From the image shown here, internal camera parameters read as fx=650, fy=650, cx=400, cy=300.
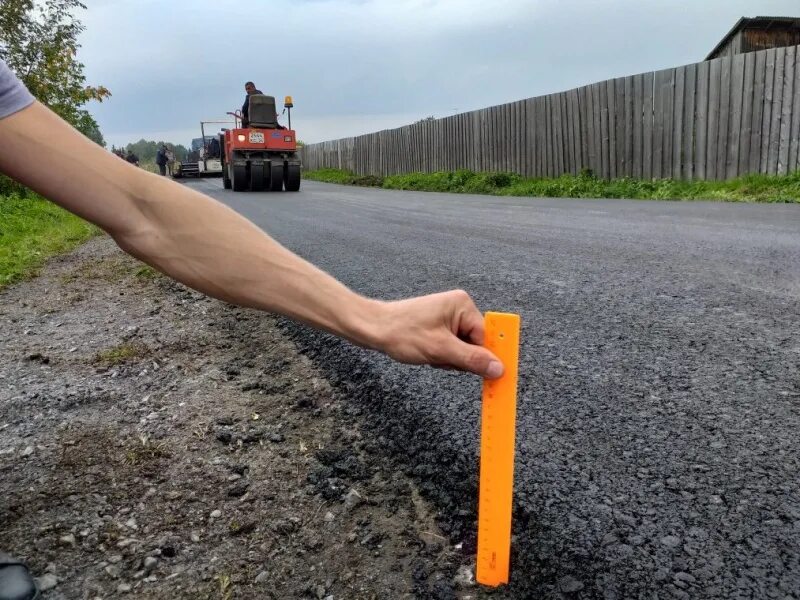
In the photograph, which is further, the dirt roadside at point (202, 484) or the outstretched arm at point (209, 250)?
the dirt roadside at point (202, 484)

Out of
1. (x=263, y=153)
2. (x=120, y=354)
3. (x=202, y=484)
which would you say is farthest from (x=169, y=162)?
(x=202, y=484)

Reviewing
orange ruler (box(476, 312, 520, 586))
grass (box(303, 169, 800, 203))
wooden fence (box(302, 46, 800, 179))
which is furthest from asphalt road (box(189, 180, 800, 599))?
wooden fence (box(302, 46, 800, 179))

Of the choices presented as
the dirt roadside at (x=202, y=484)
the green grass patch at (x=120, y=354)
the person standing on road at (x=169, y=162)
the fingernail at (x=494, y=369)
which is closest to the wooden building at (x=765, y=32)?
the green grass patch at (x=120, y=354)

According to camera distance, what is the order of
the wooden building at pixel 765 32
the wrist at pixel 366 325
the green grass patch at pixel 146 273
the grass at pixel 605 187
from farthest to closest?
the wooden building at pixel 765 32 → the grass at pixel 605 187 → the green grass patch at pixel 146 273 → the wrist at pixel 366 325

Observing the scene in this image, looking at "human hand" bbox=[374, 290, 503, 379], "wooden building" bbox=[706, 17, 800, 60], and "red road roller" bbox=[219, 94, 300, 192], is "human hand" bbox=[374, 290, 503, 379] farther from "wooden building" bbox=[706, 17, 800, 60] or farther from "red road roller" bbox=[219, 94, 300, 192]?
"wooden building" bbox=[706, 17, 800, 60]

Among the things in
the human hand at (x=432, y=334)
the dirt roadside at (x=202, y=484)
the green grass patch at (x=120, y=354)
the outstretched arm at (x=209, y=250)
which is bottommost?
the dirt roadside at (x=202, y=484)

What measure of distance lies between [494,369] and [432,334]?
0.47 feet

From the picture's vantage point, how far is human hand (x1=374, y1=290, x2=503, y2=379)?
114 centimetres

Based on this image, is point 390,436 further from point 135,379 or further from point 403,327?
point 135,379

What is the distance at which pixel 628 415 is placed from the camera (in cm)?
206

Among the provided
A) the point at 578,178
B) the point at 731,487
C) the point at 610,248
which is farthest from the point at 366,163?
the point at 731,487

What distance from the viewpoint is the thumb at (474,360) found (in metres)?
1.16

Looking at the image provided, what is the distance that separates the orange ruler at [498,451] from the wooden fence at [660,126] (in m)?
10.8

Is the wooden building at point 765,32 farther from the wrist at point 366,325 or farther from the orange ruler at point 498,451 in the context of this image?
the wrist at point 366,325
